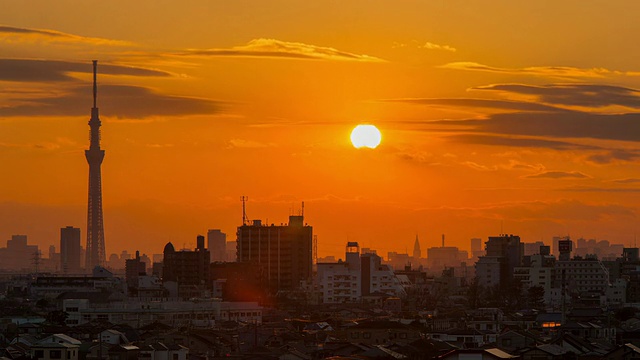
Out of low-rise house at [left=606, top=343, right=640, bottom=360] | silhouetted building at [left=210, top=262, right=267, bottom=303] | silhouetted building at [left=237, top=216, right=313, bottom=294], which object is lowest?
low-rise house at [left=606, top=343, right=640, bottom=360]

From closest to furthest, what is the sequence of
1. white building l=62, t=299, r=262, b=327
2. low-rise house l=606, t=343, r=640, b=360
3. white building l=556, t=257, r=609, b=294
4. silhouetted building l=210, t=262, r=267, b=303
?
low-rise house l=606, t=343, r=640, b=360 → white building l=62, t=299, r=262, b=327 → silhouetted building l=210, t=262, r=267, b=303 → white building l=556, t=257, r=609, b=294

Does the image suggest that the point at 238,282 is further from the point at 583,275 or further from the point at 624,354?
the point at 624,354

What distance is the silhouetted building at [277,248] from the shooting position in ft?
465

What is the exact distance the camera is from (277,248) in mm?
142375

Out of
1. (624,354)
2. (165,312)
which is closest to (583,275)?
(165,312)

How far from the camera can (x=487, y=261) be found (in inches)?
5364

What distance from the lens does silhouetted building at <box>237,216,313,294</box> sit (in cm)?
14175

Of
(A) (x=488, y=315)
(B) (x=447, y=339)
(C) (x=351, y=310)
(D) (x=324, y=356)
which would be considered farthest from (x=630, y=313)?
(D) (x=324, y=356)

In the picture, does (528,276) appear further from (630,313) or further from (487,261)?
(630,313)

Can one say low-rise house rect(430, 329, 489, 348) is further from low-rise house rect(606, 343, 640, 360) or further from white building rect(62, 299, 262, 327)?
white building rect(62, 299, 262, 327)

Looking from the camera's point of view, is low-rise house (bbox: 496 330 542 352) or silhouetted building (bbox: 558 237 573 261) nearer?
low-rise house (bbox: 496 330 542 352)

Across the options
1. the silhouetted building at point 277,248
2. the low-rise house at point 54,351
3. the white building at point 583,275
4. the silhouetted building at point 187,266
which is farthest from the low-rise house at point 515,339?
the silhouetted building at point 277,248

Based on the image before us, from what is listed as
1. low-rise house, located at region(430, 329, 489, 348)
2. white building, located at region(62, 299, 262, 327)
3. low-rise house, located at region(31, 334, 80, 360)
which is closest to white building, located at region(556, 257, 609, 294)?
white building, located at region(62, 299, 262, 327)

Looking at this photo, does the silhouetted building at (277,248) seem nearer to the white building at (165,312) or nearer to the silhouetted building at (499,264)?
the silhouetted building at (499,264)
